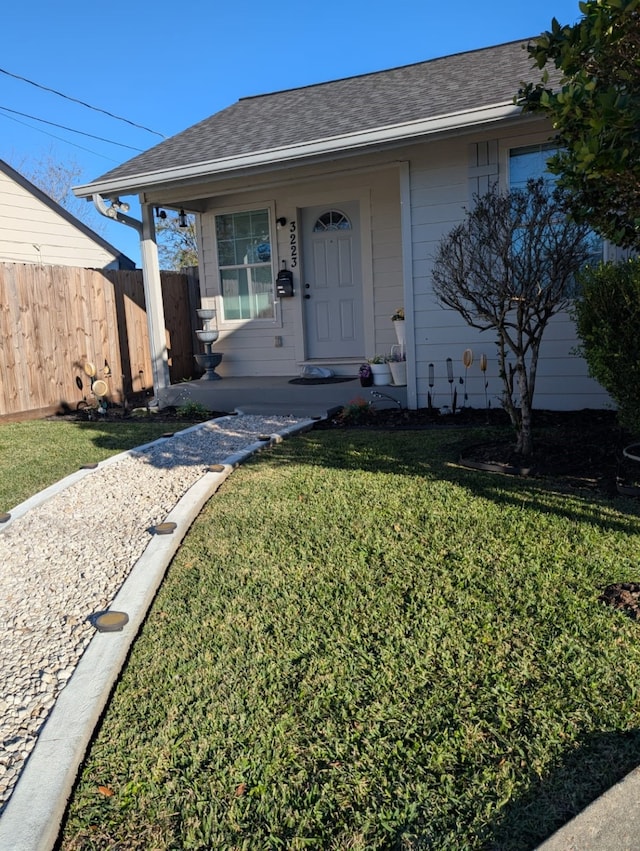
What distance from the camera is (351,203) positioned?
9.93m

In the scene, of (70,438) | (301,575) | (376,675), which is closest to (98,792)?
(376,675)

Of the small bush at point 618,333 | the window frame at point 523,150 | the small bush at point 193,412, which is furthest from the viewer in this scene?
the small bush at point 193,412

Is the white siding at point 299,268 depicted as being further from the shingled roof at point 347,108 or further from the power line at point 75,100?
the power line at point 75,100

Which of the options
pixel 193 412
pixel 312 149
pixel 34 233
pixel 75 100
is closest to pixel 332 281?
pixel 312 149

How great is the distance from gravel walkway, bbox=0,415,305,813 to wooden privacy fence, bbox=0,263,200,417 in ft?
10.3

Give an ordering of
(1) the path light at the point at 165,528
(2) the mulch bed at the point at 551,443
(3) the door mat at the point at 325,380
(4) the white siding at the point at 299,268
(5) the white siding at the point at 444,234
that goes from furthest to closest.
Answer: (4) the white siding at the point at 299,268
(3) the door mat at the point at 325,380
(5) the white siding at the point at 444,234
(2) the mulch bed at the point at 551,443
(1) the path light at the point at 165,528

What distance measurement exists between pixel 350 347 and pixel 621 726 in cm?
831

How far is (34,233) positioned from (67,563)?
456 inches

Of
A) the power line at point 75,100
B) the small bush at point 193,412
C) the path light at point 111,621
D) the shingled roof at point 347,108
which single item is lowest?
the path light at point 111,621

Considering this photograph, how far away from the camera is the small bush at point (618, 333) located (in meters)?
4.52

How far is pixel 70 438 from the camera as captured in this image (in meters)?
7.47

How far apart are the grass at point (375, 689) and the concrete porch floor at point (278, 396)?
12.9 ft

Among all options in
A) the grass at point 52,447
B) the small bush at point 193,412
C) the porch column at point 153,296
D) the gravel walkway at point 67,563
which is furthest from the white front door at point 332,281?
the gravel walkway at point 67,563

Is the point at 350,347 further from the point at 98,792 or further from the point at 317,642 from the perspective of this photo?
the point at 98,792
